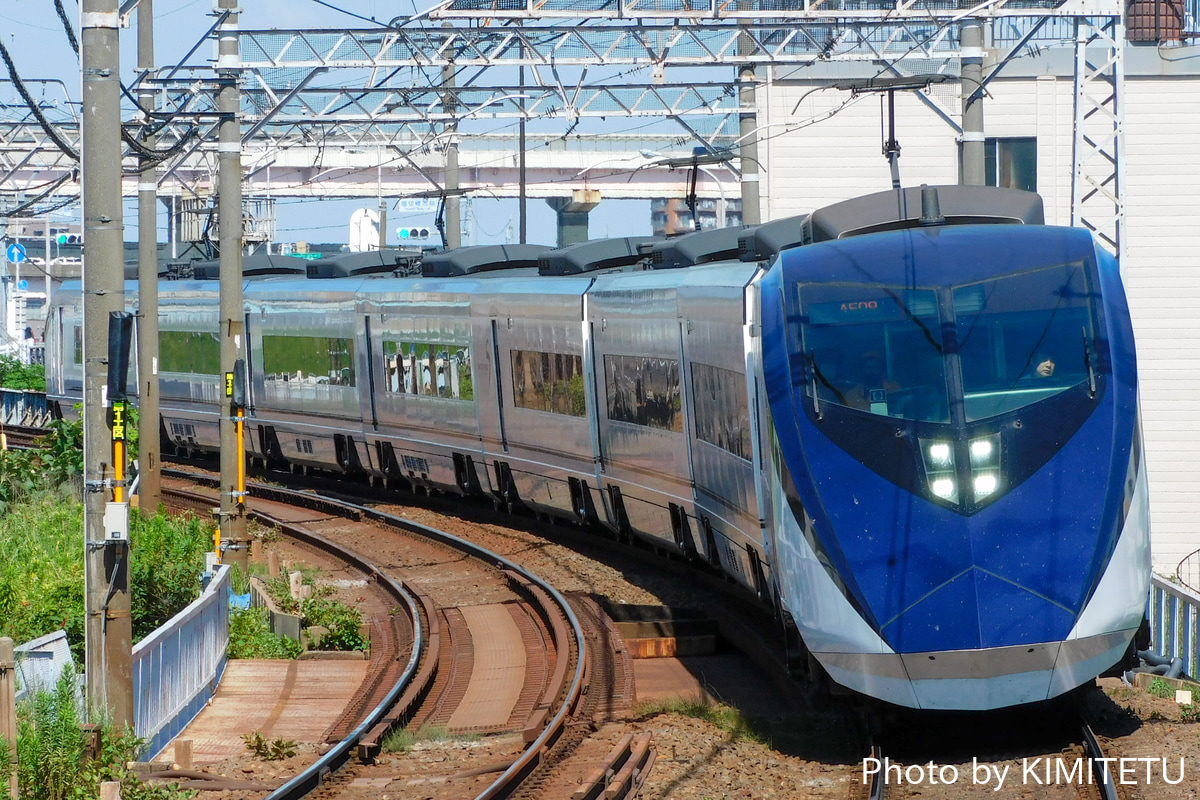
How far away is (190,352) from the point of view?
27.0m

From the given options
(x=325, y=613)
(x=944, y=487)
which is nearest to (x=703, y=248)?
(x=325, y=613)

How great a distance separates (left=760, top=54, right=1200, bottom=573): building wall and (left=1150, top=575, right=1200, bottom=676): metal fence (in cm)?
1274

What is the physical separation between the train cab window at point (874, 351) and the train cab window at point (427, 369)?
1027cm

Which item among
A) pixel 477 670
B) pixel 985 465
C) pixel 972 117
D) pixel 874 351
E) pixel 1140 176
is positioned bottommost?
pixel 477 670

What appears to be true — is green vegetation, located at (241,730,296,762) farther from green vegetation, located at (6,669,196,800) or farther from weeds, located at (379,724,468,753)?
green vegetation, located at (6,669,196,800)

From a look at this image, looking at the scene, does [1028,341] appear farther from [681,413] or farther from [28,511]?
[28,511]

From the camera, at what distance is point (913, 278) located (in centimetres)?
968

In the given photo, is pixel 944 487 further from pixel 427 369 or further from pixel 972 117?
pixel 427 369

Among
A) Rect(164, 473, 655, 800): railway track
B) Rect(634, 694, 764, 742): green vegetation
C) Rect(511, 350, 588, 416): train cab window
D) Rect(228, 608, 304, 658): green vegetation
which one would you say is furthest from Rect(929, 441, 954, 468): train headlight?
Rect(511, 350, 588, 416): train cab window

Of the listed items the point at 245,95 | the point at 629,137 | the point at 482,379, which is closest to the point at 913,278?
the point at 482,379

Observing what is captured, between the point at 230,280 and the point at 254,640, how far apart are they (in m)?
4.20

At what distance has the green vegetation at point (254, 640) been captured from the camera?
544 inches

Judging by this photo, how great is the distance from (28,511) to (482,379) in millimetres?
6667

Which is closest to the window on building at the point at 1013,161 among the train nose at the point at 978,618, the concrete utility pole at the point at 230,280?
the concrete utility pole at the point at 230,280
